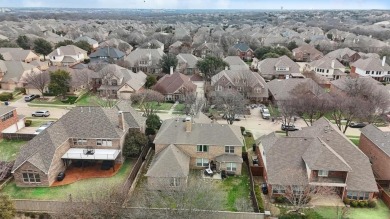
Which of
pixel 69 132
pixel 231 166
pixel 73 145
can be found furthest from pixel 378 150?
pixel 69 132

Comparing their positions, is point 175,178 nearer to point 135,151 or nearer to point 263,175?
point 135,151

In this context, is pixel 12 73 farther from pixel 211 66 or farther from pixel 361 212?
pixel 361 212

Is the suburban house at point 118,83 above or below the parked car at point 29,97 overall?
above

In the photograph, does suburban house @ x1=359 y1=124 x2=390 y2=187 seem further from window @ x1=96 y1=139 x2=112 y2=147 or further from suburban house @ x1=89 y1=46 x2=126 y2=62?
suburban house @ x1=89 y1=46 x2=126 y2=62

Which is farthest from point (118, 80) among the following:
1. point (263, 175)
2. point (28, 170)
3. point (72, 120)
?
point (263, 175)

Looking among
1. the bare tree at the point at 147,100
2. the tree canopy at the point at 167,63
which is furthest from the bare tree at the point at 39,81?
the tree canopy at the point at 167,63

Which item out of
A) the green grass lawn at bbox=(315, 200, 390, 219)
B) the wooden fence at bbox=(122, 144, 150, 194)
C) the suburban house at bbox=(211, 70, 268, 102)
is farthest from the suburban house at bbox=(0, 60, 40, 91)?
the green grass lawn at bbox=(315, 200, 390, 219)

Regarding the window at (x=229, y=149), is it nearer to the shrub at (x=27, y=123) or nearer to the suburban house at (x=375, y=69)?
the shrub at (x=27, y=123)
